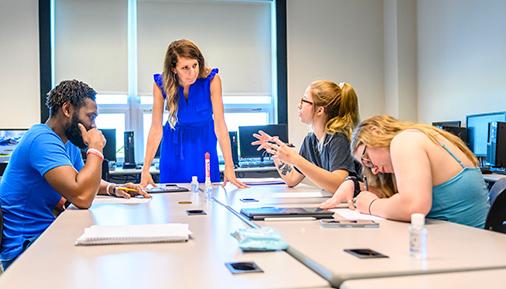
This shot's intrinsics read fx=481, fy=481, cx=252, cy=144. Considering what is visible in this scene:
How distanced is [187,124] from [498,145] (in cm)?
262

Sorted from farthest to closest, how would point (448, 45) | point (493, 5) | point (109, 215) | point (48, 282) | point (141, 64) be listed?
1. point (141, 64)
2. point (448, 45)
3. point (493, 5)
4. point (109, 215)
5. point (48, 282)

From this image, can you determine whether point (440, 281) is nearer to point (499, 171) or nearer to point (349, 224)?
point (349, 224)

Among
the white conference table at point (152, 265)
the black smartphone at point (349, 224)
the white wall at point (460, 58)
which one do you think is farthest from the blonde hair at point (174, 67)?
the white wall at point (460, 58)

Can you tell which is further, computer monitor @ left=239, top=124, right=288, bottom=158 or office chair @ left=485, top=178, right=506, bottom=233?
computer monitor @ left=239, top=124, right=288, bottom=158

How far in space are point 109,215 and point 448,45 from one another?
425cm

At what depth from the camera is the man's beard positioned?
6.44 ft

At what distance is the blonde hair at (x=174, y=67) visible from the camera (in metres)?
2.56

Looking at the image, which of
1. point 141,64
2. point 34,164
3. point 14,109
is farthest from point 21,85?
point 34,164

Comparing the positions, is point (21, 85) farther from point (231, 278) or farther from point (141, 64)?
point (231, 278)

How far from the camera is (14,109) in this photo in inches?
193

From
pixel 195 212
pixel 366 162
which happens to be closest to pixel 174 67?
pixel 195 212

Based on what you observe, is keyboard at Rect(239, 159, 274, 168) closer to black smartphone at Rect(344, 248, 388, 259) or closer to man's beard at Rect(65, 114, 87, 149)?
man's beard at Rect(65, 114, 87, 149)

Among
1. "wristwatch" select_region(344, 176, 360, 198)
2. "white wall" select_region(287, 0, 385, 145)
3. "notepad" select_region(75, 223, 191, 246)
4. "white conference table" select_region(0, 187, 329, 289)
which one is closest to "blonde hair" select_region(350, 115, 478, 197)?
"wristwatch" select_region(344, 176, 360, 198)

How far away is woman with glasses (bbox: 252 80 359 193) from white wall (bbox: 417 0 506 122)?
255cm
